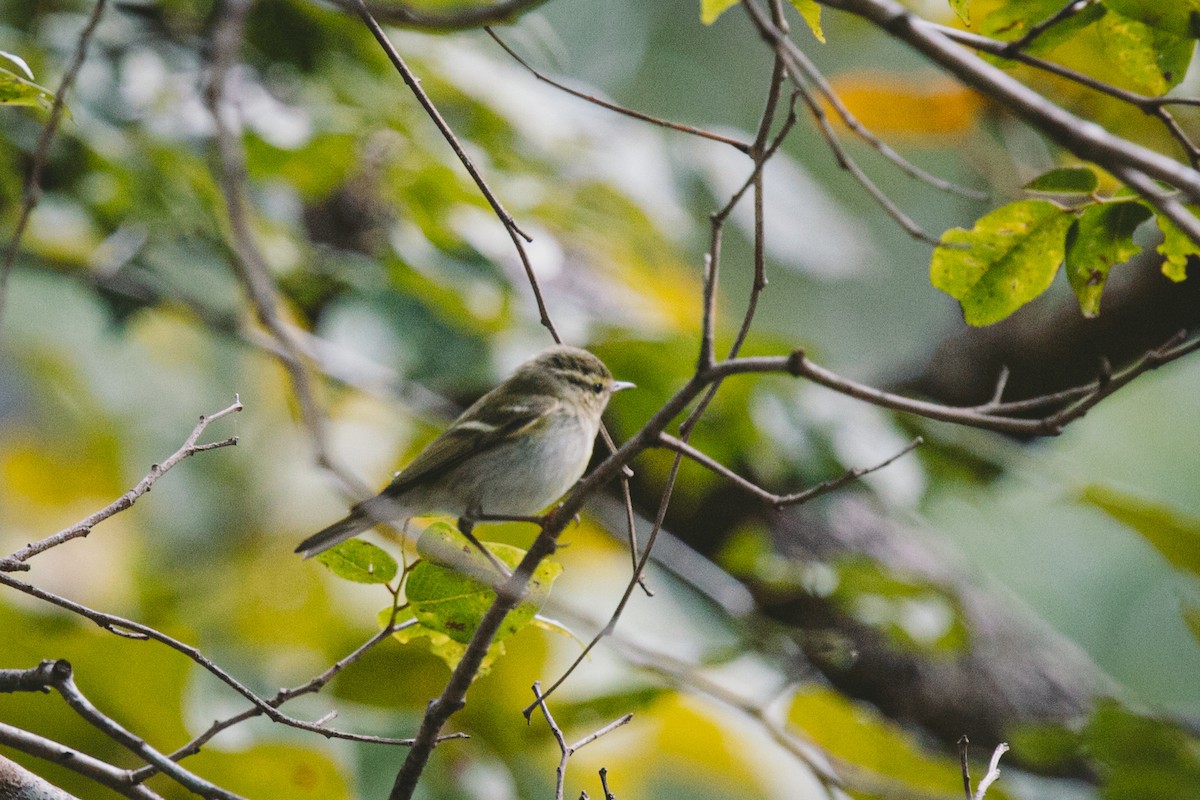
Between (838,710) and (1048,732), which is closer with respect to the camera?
(1048,732)

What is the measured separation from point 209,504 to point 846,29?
3.70m

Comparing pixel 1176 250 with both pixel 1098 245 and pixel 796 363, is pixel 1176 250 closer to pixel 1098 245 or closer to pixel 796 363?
pixel 1098 245

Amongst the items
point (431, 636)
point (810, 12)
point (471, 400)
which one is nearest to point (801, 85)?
point (810, 12)

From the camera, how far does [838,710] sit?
3.29m

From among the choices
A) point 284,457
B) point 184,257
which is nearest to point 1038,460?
point 184,257

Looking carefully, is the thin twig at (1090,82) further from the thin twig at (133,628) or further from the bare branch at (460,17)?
the thin twig at (133,628)

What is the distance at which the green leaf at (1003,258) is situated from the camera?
1581 millimetres

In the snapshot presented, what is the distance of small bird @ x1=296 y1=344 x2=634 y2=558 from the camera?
2.50 m

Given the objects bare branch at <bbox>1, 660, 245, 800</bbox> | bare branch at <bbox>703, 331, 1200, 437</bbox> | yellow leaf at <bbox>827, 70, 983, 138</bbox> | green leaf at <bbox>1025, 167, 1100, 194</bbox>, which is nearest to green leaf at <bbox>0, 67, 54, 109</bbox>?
bare branch at <bbox>1, 660, 245, 800</bbox>

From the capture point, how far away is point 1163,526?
2.80 meters

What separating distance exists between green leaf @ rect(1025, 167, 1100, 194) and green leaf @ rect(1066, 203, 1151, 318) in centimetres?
4

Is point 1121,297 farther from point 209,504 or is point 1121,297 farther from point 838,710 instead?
point 209,504

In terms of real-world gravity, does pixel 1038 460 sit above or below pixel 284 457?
below

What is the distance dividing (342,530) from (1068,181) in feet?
4.92
